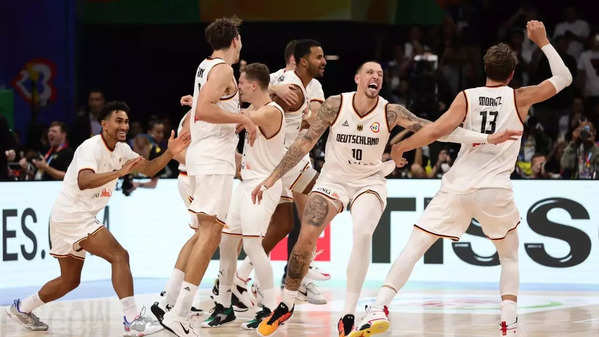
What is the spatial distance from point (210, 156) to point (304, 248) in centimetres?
108

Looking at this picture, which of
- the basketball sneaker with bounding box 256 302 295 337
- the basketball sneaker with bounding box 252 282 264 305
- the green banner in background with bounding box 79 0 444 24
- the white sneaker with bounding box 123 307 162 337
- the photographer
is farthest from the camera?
the green banner in background with bounding box 79 0 444 24

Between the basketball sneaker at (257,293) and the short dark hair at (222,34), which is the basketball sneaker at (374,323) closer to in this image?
the basketball sneaker at (257,293)

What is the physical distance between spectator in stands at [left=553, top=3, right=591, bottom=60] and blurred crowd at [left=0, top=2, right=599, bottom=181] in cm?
2

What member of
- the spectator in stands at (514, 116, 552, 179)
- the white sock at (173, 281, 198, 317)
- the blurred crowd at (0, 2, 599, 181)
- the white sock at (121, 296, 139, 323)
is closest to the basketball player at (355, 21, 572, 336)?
the white sock at (173, 281, 198, 317)

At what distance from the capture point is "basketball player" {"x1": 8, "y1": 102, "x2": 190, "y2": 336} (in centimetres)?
906

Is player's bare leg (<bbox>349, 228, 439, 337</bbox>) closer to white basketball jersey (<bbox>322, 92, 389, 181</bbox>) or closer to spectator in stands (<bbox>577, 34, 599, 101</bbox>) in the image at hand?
white basketball jersey (<bbox>322, 92, 389, 181</bbox>)

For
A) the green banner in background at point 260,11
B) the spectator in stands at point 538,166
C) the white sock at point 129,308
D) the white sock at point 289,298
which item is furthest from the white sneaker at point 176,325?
the green banner in background at point 260,11

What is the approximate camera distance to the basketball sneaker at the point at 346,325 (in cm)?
832

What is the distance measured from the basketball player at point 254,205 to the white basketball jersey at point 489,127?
78.4 inches

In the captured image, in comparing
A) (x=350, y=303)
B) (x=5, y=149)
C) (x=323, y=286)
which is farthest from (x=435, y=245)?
(x=5, y=149)

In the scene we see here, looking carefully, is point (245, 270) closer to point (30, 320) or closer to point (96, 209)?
point (96, 209)

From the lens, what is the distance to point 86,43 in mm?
21156

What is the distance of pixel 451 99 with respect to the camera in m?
17.7

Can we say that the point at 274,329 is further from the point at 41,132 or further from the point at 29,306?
the point at 41,132
